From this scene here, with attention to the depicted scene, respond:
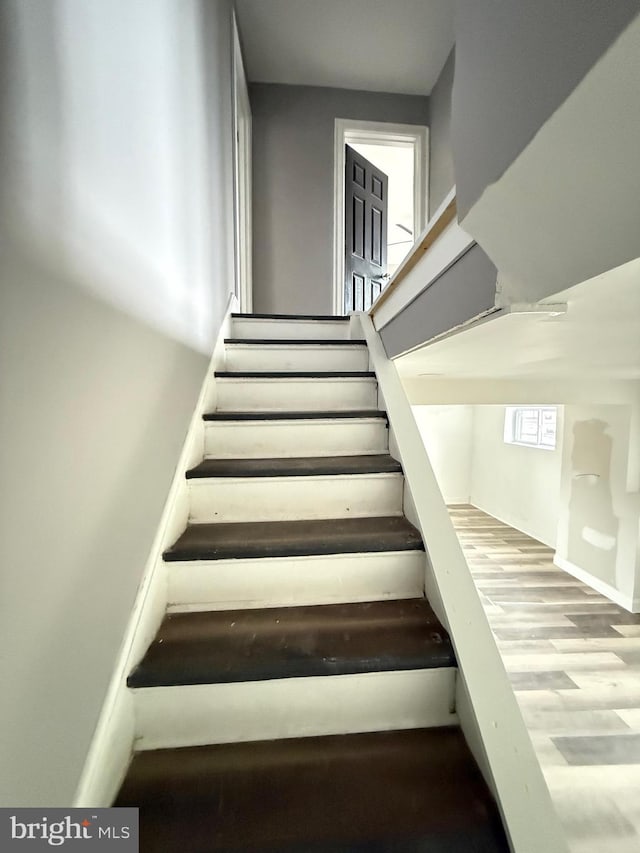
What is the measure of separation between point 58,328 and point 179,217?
0.90m

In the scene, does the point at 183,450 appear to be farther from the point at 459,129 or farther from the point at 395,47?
the point at 395,47

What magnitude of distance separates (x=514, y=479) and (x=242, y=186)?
509 centimetres

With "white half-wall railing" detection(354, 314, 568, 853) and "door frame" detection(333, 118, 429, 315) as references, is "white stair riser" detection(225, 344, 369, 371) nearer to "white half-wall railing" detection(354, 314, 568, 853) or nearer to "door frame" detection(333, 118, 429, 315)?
"white half-wall railing" detection(354, 314, 568, 853)

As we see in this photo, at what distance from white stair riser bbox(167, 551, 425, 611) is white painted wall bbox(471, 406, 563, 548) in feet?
14.2

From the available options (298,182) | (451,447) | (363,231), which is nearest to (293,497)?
(298,182)

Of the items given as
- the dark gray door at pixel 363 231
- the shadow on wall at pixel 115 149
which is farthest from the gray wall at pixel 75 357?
the dark gray door at pixel 363 231

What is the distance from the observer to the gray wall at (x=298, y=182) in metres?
3.39

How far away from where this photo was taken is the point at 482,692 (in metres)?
0.82

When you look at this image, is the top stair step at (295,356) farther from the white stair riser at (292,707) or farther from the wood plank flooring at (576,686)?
the wood plank flooring at (576,686)

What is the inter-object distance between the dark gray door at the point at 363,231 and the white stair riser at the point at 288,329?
1.40 meters

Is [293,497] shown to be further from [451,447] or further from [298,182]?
[451,447]

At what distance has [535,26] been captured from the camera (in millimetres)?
428

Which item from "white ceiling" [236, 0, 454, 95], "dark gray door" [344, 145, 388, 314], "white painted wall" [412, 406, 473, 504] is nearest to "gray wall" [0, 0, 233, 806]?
"white ceiling" [236, 0, 454, 95]

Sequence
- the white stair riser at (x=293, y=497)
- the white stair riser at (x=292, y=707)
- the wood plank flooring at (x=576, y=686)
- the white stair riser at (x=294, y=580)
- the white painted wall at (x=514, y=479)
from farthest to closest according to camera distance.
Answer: the white painted wall at (x=514, y=479)
the wood plank flooring at (x=576, y=686)
the white stair riser at (x=293, y=497)
the white stair riser at (x=294, y=580)
the white stair riser at (x=292, y=707)
